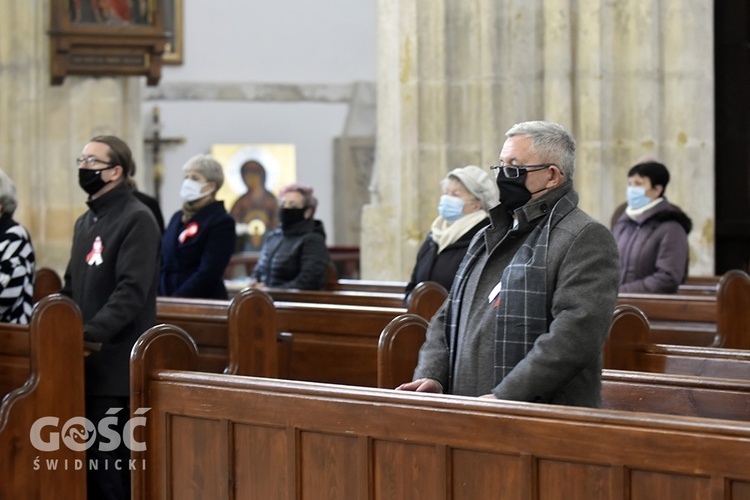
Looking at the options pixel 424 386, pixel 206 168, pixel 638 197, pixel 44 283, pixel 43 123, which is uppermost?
pixel 43 123

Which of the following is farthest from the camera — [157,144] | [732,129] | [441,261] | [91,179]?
[157,144]

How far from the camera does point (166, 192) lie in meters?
15.3

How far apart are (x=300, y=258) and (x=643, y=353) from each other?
3.08 metres

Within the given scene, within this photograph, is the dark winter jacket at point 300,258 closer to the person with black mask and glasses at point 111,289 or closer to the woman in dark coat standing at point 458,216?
the woman in dark coat standing at point 458,216

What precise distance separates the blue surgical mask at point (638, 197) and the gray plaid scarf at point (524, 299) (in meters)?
3.43

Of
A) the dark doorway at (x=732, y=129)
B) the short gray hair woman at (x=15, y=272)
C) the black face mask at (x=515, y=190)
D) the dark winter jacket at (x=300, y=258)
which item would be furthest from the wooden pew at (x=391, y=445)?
the dark doorway at (x=732, y=129)

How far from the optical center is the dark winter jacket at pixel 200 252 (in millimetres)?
5895

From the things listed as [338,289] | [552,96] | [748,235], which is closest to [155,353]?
[338,289]

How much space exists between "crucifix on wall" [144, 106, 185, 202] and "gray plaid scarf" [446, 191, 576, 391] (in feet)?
40.7

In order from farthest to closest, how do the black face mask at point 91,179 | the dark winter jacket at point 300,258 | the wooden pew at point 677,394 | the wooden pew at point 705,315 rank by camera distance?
1. the dark winter jacket at point 300,258
2. the wooden pew at point 705,315
3. the black face mask at point 91,179
4. the wooden pew at point 677,394

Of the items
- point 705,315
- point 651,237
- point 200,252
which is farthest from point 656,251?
point 200,252

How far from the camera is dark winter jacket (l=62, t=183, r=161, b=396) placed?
14.4ft

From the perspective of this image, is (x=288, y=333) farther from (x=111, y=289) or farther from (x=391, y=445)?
(x=391, y=445)

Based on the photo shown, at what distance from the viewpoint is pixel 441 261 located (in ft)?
17.6
